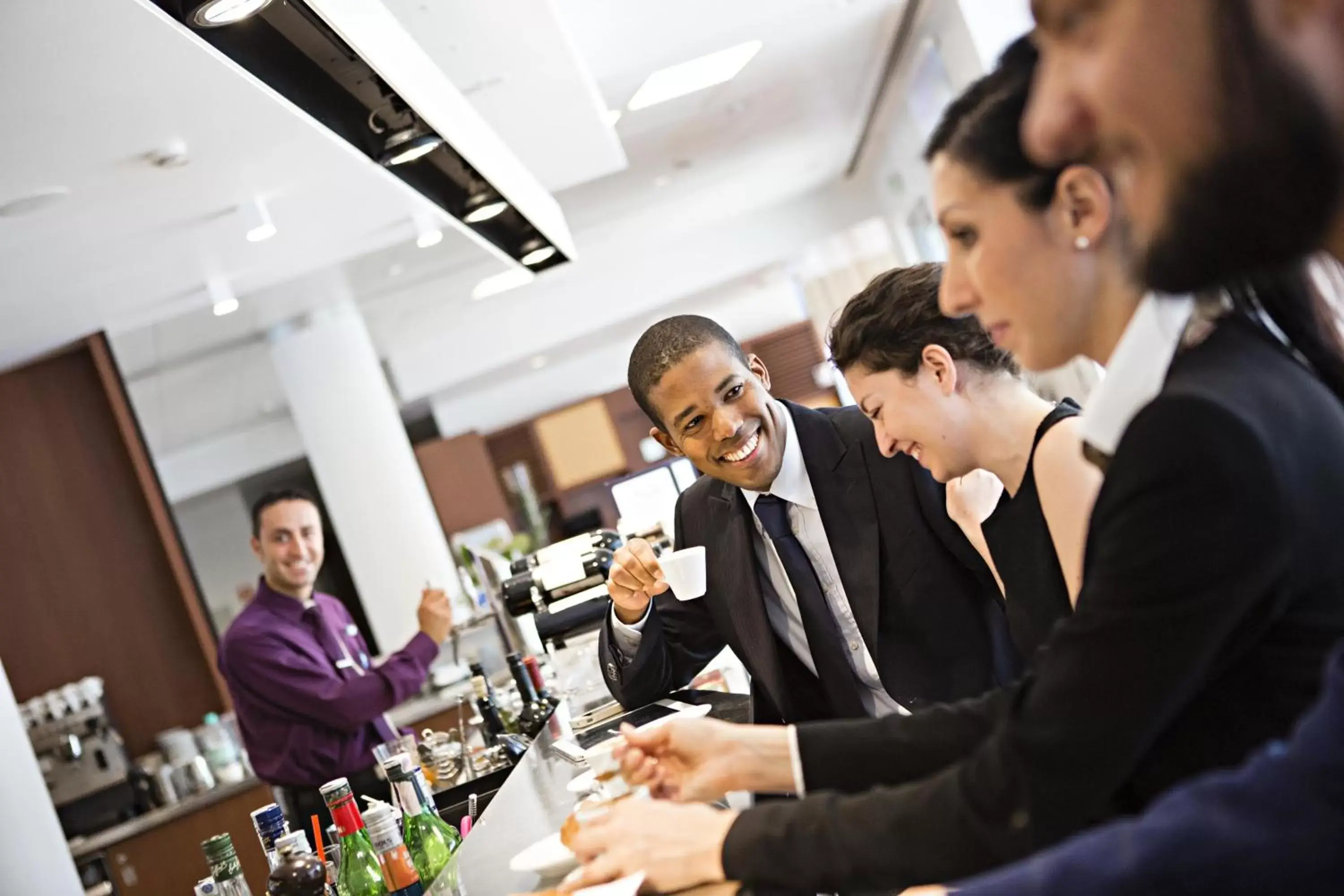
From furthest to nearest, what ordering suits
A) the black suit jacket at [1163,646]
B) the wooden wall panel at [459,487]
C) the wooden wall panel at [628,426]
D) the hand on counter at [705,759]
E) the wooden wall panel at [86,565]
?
1. the wooden wall panel at [628,426]
2. the wooden wall panel at [459,487]
3. the wooden wall panel at [86,565]
4. the hand on counter at [705,759]
5. the black suit jacket at [1163,646]

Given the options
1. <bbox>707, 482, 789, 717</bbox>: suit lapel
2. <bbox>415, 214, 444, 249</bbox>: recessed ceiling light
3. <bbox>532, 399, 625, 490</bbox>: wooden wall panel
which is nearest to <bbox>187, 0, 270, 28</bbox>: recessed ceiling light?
<bbox>707, 482, 789, 717</bbox>: suit lapel

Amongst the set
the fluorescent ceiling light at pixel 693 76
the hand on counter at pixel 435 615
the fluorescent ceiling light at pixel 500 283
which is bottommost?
the hand on counter at pixel 435 615

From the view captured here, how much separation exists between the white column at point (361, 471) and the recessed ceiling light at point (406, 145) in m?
5.00

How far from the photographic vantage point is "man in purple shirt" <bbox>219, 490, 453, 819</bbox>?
438cm

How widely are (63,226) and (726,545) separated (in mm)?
3016

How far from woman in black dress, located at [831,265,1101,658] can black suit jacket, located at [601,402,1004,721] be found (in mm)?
178

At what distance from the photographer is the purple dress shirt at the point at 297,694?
4371 mm

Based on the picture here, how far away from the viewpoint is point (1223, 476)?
96cm

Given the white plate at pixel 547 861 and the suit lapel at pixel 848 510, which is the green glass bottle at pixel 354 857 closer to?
the white plate at pixel 547 861

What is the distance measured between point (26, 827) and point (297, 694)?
120cm

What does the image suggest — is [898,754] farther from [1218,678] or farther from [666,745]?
[1218,678]

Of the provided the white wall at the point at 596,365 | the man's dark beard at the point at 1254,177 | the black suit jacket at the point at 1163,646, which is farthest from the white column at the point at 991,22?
the white wall at the point at 596,365

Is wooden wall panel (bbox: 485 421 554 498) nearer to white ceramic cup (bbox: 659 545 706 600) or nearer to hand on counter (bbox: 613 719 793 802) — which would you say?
white ceramic cup (bbox: 659 545 706 600)

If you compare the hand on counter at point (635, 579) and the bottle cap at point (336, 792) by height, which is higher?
the hand on counter at point (635, 579)
